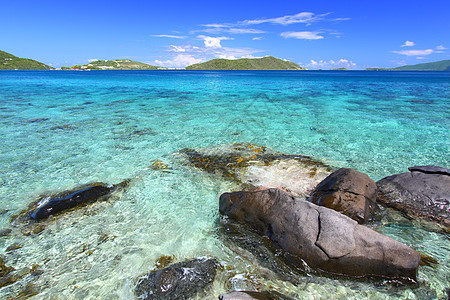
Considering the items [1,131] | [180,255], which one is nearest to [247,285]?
[180,255]

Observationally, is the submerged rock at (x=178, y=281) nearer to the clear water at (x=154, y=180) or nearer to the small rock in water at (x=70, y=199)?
the clear water at (x=154, y=180)

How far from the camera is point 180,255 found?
5.27 m

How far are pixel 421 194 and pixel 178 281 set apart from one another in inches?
267

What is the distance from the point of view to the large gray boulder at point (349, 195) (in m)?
6.02

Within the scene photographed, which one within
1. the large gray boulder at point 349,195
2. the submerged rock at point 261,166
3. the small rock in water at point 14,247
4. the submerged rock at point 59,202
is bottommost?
the small rock in water at point 14,247

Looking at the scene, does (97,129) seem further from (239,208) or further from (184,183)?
(239,208)

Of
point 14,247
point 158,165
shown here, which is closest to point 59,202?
point 14,247

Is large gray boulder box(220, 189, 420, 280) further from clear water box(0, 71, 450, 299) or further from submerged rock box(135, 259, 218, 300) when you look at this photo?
submerged rock box(135, 259, 218, 300)

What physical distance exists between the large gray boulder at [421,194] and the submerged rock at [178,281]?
543 cm

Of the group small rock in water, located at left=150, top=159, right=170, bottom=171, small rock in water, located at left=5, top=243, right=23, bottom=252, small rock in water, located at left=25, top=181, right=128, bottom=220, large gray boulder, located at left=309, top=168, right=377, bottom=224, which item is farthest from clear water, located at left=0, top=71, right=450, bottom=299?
large gray boulder, located at left=309, top=168, right=377, bottom=224

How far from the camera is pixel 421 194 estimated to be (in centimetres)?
660

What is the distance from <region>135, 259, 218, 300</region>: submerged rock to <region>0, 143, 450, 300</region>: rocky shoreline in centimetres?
2

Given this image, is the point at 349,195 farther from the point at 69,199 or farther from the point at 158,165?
the point at 69,199

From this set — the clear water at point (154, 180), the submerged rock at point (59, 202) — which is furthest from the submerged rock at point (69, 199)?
the clear water at point (154, 180)
